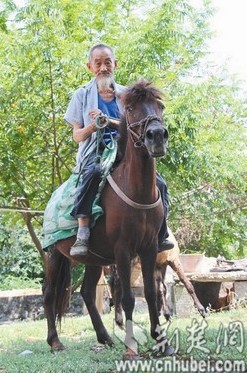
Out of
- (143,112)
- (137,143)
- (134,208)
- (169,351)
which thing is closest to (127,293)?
(169,351)

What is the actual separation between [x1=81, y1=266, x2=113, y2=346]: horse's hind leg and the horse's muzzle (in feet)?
7.68

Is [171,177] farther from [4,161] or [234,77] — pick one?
[234,77]

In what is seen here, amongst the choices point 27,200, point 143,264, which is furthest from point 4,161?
point 143,264

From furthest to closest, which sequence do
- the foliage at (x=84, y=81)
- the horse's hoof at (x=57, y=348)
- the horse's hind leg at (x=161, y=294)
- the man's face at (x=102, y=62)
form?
the foliage at (x=84, y=81)
the horse's hind leg at (x=161, y=294)
the horse's hoof at (x=57, y=348)
the man's face at (x=102, y=62)

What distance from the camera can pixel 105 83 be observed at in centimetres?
591

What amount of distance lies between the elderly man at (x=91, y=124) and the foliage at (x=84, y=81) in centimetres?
364

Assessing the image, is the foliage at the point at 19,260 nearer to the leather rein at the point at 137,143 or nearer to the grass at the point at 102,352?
the grass at the point at 102,352

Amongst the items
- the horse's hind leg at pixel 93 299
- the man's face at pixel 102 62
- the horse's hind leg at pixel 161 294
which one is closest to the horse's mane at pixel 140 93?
the man's face at pixel 102 62

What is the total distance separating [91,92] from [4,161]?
4.78 metres

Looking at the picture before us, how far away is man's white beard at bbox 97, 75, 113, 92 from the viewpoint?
590 cm

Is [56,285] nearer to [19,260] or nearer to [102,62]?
[102,62]

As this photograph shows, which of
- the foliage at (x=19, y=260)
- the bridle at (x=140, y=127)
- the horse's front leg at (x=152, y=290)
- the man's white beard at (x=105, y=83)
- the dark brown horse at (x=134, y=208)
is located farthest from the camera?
the foliage at (x=19, y=260)

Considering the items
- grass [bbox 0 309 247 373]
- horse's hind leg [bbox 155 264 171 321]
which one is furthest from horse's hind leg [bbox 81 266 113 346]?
horse's hind leg [bbox 155 264 171 321]

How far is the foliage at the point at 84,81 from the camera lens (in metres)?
9.90
